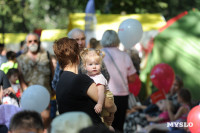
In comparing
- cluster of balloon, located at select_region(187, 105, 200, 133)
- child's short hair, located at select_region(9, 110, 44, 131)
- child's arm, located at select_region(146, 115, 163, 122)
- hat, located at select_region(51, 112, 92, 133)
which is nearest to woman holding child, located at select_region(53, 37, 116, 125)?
child's short hair, located at select_region(9, 110, 44, 131)

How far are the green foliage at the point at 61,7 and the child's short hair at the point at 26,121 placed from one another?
14.7 m

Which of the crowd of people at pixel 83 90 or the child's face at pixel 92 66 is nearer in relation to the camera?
the crowd of people at pixel 83 90

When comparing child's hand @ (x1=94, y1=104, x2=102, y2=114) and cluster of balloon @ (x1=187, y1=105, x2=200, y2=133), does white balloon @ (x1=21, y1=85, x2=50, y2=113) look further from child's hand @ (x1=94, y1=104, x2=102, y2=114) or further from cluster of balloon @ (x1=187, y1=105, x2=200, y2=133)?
cluster of balloon @ (x1=187, y1=105, x2=200, y2=133)

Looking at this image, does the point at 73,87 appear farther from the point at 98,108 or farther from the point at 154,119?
the point at 154,119

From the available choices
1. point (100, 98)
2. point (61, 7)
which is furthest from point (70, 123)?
point (61, 7)

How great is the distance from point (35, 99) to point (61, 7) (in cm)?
2838

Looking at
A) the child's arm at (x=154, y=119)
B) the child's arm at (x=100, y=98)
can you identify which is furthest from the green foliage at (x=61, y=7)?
the child's arm at (x=100, y=98)

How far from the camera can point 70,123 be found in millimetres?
2174

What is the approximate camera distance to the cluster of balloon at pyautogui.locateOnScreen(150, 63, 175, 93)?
756 cm

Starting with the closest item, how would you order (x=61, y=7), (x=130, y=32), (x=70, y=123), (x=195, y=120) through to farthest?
(x=70, y=123)
(x=195, y=120)
(x=130, y=32)
(x=61, y=7)

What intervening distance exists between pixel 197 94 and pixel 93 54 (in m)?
5.11

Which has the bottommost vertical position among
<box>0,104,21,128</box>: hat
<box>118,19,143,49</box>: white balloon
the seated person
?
<box>0,104,21,128</box>: hat

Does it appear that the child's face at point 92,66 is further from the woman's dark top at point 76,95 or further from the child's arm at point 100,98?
the woman's dark top at point 76,95

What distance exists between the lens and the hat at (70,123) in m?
2.15
